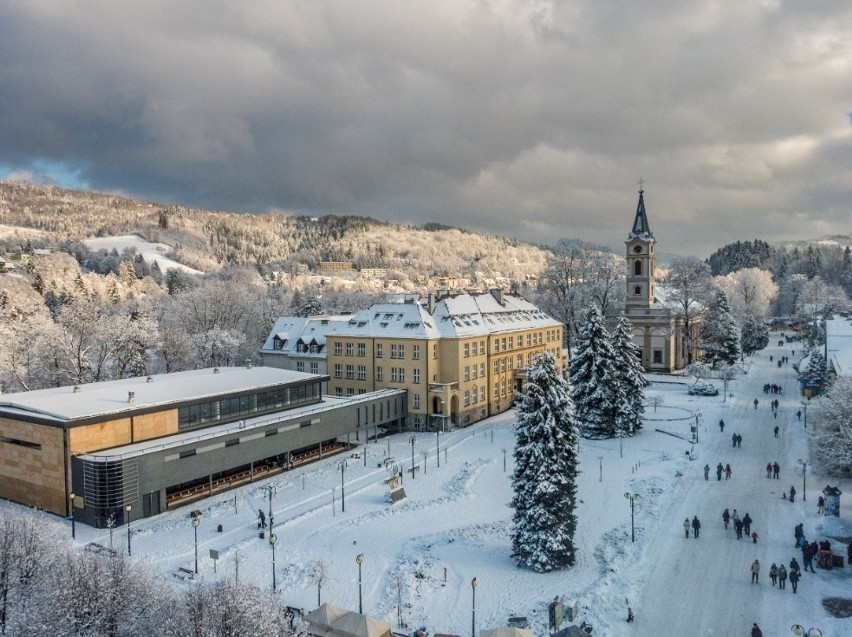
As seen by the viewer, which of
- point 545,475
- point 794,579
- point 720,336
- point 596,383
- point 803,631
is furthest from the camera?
point 720,336

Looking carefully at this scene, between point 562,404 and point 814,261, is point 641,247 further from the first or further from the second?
point 814,261

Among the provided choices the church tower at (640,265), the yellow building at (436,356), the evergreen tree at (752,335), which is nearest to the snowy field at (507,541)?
the yellow building at (436,356)

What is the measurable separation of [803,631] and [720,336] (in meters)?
62.1

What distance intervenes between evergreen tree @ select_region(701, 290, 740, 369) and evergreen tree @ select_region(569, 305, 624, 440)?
33.2m

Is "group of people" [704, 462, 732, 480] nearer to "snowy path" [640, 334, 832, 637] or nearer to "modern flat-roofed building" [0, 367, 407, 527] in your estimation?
"snowy path" [640, 334, 832, 637]

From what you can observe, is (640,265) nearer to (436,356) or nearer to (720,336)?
(720,336)

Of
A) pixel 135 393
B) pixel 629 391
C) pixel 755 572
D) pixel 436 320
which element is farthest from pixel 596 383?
pixel 135 393

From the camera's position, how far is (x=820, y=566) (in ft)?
85.6

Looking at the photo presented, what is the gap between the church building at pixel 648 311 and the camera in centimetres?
7812

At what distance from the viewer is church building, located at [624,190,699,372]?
7812 centimetres

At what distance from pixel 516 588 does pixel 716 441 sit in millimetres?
27988

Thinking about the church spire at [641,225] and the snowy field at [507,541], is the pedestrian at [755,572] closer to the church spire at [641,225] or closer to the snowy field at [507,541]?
the snowy field at [507,541]

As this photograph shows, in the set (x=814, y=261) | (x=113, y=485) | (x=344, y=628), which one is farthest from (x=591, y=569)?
(x=814, y=261)

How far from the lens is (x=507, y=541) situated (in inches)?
1181
